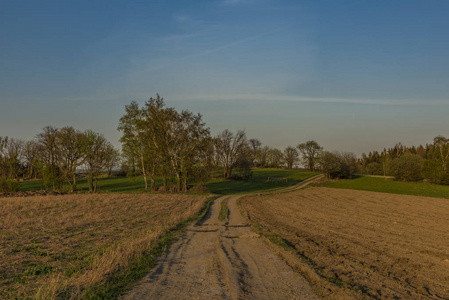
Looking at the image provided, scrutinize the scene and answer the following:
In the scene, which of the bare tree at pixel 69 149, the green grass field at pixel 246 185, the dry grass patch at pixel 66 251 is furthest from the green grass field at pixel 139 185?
the dry grass patch at pixel 66 251

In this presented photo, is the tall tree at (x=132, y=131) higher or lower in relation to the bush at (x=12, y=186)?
higher

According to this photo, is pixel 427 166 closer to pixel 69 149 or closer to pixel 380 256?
pixel 380 256

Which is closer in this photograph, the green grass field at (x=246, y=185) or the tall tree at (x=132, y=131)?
the tall tree at (x=132, y=131)

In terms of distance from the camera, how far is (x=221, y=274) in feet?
30.1

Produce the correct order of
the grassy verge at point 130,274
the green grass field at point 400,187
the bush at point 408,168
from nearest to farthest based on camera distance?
the grassy verge at point 130,274
the green grass field at point 400,187
the bush at point 408,168

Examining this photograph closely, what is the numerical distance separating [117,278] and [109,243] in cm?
524

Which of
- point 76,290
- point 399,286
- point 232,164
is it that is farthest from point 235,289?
point 232,164

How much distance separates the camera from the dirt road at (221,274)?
7.57m

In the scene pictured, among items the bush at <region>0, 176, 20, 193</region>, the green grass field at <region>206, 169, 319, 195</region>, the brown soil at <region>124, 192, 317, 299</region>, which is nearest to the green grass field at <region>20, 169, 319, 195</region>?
the green grass field at <region>206, 169, 319, 195</region>

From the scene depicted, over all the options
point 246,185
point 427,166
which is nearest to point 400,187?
point 427,166

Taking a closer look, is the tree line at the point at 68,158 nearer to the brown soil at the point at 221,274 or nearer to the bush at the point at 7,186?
the bush at the point at 7,186

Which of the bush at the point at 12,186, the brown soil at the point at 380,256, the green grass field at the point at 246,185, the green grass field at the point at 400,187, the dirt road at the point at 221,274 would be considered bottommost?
the green grass field at the point at 400,187

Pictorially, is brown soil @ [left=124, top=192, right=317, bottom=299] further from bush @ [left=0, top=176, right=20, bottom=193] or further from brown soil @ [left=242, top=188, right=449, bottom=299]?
bush @ [left=0, top=176, right=20, bottom=193]

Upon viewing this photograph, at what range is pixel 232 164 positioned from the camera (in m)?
78.6
